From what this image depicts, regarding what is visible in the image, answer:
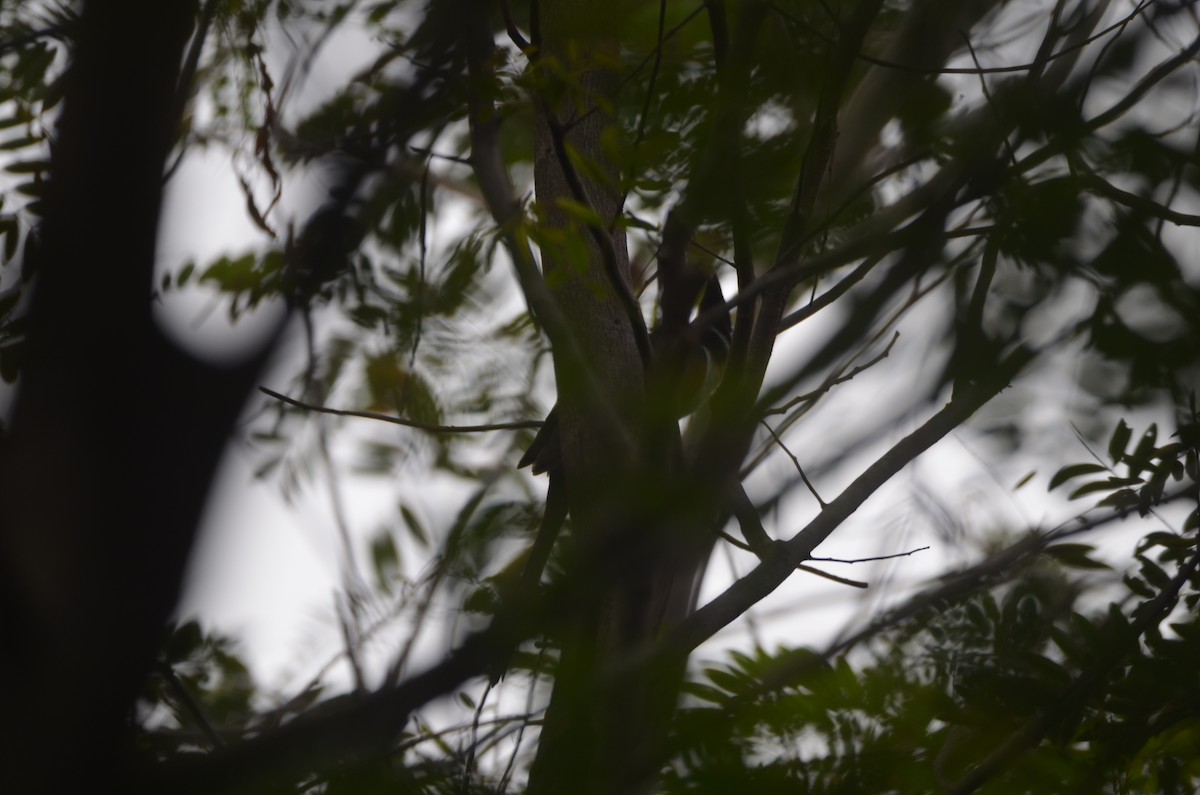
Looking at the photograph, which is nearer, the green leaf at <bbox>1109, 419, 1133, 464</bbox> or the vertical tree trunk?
the vertical tree trunk

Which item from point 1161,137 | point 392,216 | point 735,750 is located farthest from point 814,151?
point 735,750

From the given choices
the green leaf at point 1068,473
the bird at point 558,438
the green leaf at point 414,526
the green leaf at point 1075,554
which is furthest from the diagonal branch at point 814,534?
the green leaf at point 414,526

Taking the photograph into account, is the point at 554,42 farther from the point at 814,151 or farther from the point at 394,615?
the point at 394,615

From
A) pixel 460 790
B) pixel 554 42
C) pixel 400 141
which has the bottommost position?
pixel 460 790

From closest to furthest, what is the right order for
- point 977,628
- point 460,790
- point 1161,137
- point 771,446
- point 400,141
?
point 400,141, point 460,790, point 1161,137, point 771,446, point 977,628

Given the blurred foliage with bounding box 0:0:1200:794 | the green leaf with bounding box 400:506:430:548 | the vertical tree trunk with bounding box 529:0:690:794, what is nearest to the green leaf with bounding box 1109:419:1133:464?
the blurred foliage with bounding box 0:0:1200:794

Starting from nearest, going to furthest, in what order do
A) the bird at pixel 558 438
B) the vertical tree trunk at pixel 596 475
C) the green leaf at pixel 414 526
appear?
1. the vertical tree trunk at pixel 596 475
2. the bird at pixel 558 438
3. the green leaf at pixel 414 526

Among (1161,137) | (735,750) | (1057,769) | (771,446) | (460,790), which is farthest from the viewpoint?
(771,446)

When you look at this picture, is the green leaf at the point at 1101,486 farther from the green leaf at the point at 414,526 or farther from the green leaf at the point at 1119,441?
the green leaf at the point at 414,526

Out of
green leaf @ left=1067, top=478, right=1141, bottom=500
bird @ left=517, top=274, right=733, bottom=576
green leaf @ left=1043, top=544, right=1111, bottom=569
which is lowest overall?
green leaf @ left=1043, top=544, right=1111, bottom=569

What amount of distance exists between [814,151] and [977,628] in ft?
3.89

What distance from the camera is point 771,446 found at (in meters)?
2.14

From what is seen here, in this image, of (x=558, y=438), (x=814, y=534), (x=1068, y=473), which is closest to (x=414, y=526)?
(x=558, y=438)

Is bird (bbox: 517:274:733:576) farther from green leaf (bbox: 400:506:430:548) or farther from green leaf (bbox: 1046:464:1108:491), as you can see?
green leaf (bbox: 1046:464:1108:491)
